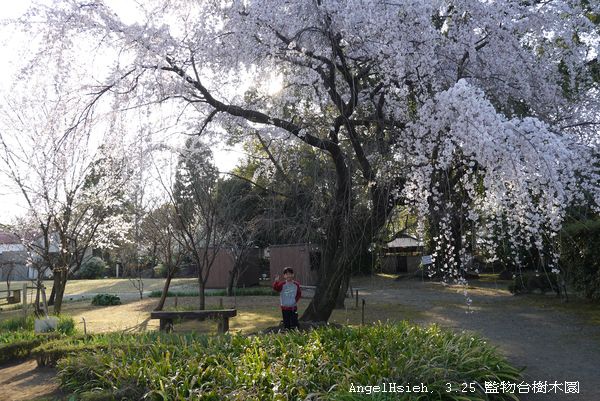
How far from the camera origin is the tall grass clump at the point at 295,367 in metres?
4.57

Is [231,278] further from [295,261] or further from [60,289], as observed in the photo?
[60,289]

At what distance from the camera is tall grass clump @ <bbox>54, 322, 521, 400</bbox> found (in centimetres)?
457

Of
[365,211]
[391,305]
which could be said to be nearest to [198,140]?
[365,211]

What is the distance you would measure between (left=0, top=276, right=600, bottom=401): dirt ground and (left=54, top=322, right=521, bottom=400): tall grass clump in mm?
692

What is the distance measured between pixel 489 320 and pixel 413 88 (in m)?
6.52

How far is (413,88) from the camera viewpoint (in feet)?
23.2

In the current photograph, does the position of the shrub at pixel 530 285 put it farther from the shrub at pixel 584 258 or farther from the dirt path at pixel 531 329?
the shrub at pixel 584 258

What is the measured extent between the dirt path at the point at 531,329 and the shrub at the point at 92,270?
27429 mm

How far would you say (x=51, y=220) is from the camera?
496 inches

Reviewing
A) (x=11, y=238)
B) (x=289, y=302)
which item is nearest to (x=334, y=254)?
(x=289, y=302)

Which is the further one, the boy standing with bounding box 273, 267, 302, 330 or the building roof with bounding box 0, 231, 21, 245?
the building roof with bounding box 0, 231, 21, 245

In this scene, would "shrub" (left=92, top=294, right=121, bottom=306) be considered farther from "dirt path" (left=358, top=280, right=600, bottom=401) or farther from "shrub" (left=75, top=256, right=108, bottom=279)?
"shrub" (left=75, top=256, right=108, bottom=279)

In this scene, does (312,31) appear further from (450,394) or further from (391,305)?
(391,305)

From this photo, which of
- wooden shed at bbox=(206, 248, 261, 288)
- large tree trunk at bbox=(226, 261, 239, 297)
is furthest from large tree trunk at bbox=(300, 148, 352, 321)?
wooden shed at bbox=(206, 248, 261, 288)
